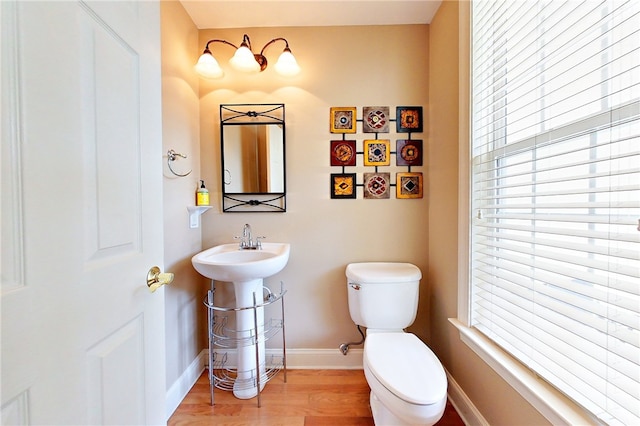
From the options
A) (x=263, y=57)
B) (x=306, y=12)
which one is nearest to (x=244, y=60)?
(x=263, y=57)

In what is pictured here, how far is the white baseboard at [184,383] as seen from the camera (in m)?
1.37

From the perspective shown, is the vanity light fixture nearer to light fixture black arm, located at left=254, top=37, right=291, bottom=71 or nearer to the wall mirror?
light fixture black arm, located at left=254, top=37, right=291, bottom=71

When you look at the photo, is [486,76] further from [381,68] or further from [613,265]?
[613,265]

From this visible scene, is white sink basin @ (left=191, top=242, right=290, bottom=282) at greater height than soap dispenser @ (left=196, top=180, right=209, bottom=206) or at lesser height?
lesser

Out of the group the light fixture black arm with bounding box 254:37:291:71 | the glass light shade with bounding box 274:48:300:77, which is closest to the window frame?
the glass light shade with bounding box 274:48:300:77

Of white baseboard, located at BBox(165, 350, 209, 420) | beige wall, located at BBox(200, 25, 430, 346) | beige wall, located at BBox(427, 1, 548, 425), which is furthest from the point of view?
beige wall, located at BBox(200, 25, 430, 346)

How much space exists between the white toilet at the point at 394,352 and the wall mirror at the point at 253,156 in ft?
2.46

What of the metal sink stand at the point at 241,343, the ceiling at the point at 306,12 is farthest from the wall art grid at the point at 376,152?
the metal sink stand at the point at 241,343

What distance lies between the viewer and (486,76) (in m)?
1.20

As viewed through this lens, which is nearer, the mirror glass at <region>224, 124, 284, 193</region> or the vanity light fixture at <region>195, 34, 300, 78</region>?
the vanity light fixture at <region>195, 34, 300, 78</region>

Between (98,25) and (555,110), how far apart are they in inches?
53.0

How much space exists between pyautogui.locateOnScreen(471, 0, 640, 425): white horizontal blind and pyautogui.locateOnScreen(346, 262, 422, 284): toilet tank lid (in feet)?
1.33

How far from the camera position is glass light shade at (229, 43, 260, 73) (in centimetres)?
157

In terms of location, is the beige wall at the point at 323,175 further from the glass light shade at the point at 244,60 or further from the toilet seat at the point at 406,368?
the toilet seat at the point at 406,368
